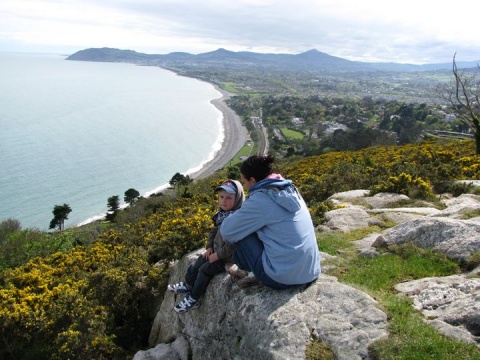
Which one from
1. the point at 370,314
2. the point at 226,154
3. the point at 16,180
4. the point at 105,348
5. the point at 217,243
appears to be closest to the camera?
the point at 370,314

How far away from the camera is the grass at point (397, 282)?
3.98m

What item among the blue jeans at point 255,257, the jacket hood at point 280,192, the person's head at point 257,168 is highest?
the person's head at point 257,168

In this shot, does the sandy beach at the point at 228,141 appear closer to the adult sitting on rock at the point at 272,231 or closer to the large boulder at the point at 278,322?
the large boulder at the point at 278,322

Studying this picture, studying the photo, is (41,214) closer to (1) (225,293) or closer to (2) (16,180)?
(2) (16,180)

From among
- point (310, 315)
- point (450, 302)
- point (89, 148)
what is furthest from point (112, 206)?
point (450, 302)

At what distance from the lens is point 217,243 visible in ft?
17.6

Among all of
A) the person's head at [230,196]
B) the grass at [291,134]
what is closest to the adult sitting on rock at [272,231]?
the person's head at [230,196]

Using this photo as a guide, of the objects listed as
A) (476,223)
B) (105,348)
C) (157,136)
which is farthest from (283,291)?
(157,136)

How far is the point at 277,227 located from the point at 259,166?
2.55 feet

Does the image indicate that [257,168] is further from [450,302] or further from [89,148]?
[89,148]

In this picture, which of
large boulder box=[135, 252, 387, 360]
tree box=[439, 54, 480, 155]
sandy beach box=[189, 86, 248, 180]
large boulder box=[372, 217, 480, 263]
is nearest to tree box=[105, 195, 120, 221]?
sandy beach box=[189, 86, 248, 180]

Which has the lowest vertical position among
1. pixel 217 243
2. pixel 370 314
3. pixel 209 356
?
pixel 209 356

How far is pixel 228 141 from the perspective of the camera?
84312 millimetres

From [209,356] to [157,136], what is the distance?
82179mm
